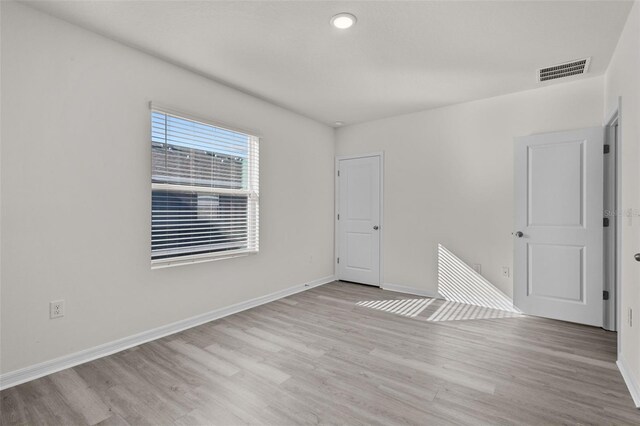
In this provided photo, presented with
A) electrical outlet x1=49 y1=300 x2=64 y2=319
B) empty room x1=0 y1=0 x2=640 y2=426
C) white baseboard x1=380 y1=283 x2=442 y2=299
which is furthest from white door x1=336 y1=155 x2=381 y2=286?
electrical outlet x1=49 y1=300 x2=64 y2=319

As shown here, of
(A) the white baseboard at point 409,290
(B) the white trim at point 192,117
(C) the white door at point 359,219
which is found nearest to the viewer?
(B) the white trim at point 192,117

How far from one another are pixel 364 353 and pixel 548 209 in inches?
101

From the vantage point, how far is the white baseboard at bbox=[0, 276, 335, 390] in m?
2.17

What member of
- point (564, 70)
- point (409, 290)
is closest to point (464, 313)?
point (409, 290)

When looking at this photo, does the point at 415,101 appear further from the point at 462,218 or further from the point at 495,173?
the point at 462,218

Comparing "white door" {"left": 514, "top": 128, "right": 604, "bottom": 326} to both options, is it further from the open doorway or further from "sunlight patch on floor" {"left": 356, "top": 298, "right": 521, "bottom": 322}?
"sunlight patch on floor" {"left": 356, "top": 298, "right": 521, "bottom": 322}

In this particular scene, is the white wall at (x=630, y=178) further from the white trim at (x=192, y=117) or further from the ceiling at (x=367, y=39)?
the white trim at (x=192, y=117)

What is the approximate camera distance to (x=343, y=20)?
2.34m

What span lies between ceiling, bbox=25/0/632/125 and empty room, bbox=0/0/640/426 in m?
0.02

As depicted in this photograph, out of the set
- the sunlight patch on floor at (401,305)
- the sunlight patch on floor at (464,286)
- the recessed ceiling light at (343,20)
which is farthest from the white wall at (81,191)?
the sunlight patch on floor at (464,286)

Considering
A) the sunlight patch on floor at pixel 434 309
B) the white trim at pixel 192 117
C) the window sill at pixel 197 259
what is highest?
the white trim at pixel 192 117

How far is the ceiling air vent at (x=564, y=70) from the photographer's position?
3.00 metres

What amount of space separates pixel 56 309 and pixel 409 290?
394cm

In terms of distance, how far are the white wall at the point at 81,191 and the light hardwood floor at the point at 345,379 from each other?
0.34m
